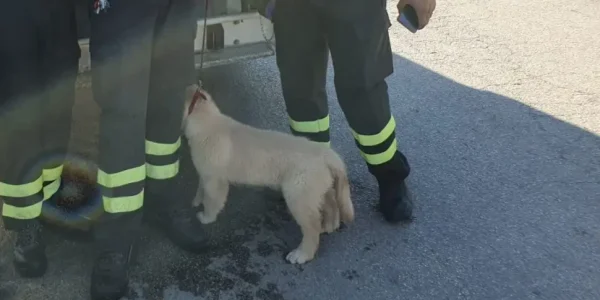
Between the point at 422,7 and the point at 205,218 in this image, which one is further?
the point at 205,218

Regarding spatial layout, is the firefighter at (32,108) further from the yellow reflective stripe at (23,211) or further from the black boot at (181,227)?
the black boot at (181,227)

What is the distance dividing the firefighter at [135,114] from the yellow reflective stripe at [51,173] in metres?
0.27

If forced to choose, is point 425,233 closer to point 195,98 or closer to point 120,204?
point 195,98

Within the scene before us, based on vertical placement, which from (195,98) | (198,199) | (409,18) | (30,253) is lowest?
(198,199)

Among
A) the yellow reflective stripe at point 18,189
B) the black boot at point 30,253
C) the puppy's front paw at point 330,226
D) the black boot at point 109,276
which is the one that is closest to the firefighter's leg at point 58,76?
the yellow reflective stripe at point 18,189

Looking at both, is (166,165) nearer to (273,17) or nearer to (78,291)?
(78,291)

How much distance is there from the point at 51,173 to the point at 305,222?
1.16 m

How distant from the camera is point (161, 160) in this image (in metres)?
3.06

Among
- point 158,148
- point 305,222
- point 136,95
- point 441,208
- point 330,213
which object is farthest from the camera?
point 441,208

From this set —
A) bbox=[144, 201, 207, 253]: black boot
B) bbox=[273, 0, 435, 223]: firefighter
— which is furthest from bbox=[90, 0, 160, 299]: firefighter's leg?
bbox=[273, 0, 435, 223]: firefighter

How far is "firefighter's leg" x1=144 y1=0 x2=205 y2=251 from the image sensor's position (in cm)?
281

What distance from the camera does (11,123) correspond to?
2742mm

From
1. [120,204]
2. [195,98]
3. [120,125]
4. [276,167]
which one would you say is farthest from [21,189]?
[276,167]

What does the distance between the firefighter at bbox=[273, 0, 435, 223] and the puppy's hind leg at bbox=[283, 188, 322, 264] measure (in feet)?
1.71
